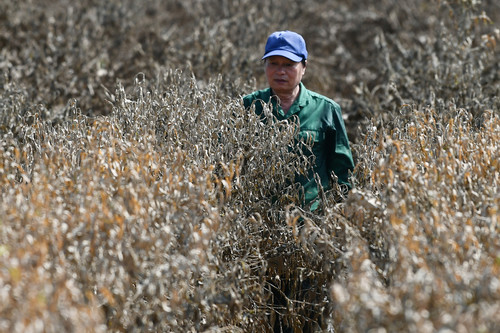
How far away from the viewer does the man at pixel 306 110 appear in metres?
3.66

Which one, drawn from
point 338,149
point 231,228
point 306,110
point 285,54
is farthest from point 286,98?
point 231,228

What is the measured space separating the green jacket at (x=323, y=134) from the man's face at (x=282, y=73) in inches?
3.7

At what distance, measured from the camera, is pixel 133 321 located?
2576mm

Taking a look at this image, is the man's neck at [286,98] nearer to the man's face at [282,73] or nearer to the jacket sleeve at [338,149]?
the man's face at [282,73]

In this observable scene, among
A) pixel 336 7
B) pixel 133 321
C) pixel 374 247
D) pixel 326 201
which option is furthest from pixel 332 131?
pixel 336 7

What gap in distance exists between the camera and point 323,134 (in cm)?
368

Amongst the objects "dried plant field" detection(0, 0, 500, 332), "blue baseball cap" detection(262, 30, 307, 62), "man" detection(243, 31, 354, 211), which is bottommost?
"dried plant field" detection(0, 0, 500, 332)

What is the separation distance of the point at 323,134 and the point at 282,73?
44cm

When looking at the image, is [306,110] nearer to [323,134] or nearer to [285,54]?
[323,134]

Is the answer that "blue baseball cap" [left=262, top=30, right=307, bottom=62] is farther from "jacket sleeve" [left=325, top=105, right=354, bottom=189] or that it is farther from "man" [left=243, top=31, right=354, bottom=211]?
"jacket sleeve" [left=325, top=105, right=354, bottom=189]

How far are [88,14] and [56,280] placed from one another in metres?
6.16

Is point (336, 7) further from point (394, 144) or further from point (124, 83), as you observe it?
point (394, 144)

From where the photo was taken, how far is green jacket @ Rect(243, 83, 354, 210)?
366cm

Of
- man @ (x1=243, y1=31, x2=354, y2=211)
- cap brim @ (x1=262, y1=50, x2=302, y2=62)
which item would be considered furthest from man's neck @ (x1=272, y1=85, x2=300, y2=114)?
cap brim @ (x1=262, y1=50, x2=302, y2=62)
